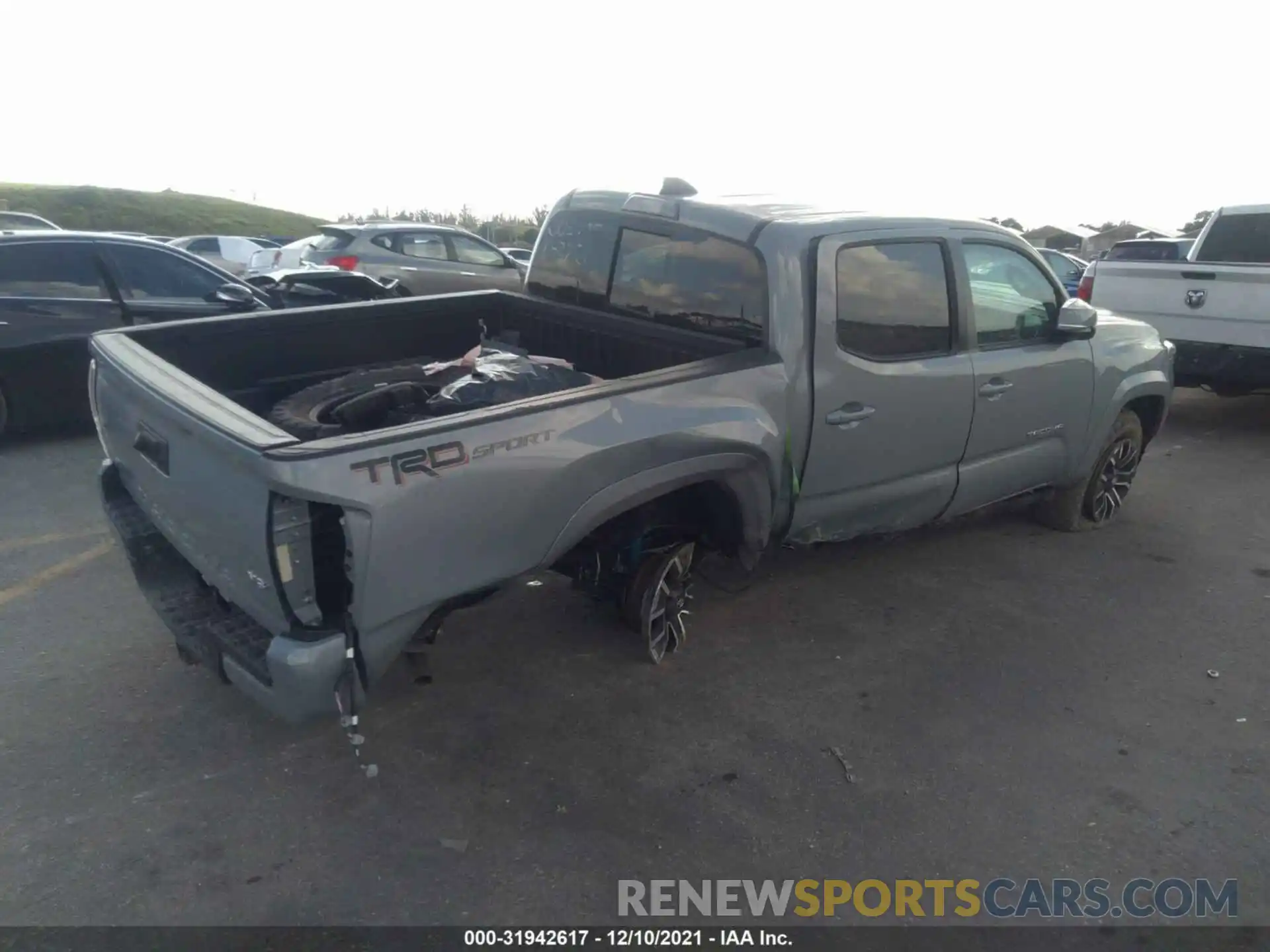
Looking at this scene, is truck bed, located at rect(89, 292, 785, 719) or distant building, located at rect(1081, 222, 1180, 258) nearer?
truck bed, located at rect(89, 292, 785, 719)

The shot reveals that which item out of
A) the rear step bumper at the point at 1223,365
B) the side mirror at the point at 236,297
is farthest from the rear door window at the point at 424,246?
the rear step bumper at the point at 1223,365

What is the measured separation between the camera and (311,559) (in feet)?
8.63

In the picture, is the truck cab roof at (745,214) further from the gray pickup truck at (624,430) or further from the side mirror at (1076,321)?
the side mirror at (1076,321)

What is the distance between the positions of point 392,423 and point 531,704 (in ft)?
3.98

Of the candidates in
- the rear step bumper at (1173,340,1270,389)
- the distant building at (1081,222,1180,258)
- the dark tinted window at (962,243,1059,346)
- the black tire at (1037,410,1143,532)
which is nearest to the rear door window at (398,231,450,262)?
the rear step bumper at (1173,340,1270,389)

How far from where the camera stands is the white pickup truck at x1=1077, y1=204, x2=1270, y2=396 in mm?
7406

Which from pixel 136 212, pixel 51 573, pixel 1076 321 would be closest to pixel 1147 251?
pixel 1076 321


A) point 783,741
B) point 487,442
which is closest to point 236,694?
point 487,442

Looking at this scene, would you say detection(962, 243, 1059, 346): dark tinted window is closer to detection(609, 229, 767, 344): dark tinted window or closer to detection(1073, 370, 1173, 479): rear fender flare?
detection(1073, 370, 1173, 479): rear fender flare

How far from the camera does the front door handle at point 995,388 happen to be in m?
4.52

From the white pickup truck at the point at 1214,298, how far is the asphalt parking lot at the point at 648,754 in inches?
126

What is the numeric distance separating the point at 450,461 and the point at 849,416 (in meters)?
1.91

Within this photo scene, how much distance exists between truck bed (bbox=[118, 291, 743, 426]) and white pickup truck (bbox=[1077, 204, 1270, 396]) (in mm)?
5628

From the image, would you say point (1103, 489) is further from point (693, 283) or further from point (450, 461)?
point (450, 461)
